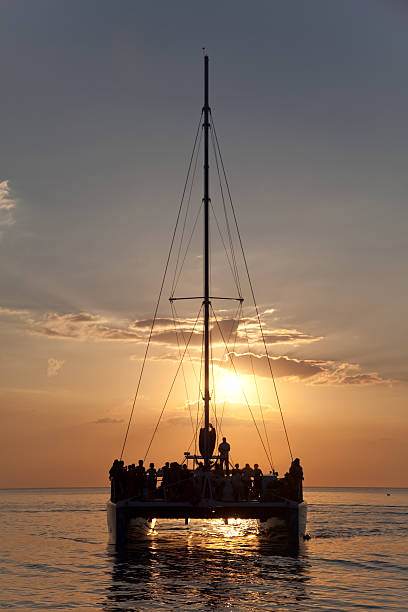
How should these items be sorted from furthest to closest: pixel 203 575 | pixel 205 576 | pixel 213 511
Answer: pixel 213 511
pixel 203 575
pixel 205 576

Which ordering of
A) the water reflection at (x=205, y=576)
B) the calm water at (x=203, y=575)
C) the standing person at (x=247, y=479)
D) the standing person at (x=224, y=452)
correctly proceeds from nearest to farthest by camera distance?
the water reflection at (x=205, y=576), the calm water at (x=203, y=575), the standing person at (x=247, y=479), the standing person at (x=224, y=452)

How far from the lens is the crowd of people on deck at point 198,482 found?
2630 cm

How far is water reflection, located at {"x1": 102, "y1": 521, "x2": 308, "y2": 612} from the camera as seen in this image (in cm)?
1844

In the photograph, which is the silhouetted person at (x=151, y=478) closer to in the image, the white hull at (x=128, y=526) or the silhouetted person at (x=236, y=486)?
the white hull at (x=128, y=526)

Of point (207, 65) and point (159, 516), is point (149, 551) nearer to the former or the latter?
point (159, 516)

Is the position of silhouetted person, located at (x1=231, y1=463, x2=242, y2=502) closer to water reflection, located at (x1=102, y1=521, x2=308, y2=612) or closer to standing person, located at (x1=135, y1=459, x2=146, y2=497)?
water reflection, located at (x1=102, y1=521, x2=308, y2=612)

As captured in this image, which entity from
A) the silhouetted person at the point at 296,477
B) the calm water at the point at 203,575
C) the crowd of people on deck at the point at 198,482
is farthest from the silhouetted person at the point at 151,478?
the silhouetted person at the point at 296,477

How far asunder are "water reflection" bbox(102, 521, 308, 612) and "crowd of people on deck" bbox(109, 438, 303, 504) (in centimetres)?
222

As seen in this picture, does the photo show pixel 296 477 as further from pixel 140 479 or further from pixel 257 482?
pixel 140 479

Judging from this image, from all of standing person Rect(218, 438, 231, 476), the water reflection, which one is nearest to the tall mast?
standing person Rect(218, 438, 231, 476)

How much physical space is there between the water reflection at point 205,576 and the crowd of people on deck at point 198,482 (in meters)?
2.22

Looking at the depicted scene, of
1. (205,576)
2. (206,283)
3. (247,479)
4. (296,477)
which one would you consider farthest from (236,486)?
(206,283)

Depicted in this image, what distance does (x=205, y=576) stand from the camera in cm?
2231

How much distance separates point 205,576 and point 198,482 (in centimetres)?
442
